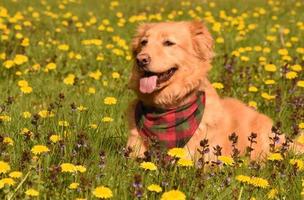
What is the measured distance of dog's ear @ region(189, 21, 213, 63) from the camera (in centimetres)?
536

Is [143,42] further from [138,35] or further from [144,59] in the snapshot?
[144,59]

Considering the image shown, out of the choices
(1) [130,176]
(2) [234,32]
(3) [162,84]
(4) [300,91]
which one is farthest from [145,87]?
(2) [234,32]

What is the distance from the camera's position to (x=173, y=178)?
3486 mm

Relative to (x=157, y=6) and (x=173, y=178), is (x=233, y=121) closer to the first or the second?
(x=173, y=178)

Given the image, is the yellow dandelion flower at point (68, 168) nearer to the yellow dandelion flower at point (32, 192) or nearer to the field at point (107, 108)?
the field at point (107, 108)

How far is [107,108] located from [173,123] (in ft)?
3.69

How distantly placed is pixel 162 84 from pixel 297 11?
916 centimetres

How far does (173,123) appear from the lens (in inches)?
202

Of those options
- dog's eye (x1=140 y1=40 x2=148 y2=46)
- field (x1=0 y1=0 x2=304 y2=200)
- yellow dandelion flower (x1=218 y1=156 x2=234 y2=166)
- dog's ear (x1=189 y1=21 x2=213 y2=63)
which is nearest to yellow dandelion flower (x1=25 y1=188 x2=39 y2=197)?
field (x1=0 y1=0 x2=304 y2=200)

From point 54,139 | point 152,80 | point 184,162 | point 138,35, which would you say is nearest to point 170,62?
point 152,80

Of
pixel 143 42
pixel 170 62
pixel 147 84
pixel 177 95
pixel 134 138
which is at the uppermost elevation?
pixel 143 42

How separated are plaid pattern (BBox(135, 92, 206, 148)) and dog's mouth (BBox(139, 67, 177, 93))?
267mm

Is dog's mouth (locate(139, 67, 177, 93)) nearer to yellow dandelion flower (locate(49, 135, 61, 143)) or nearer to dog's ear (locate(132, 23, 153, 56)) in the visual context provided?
dog's ear (locate(132, 23, 153, 56))

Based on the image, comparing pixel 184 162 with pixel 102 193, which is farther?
pixel 184 162
